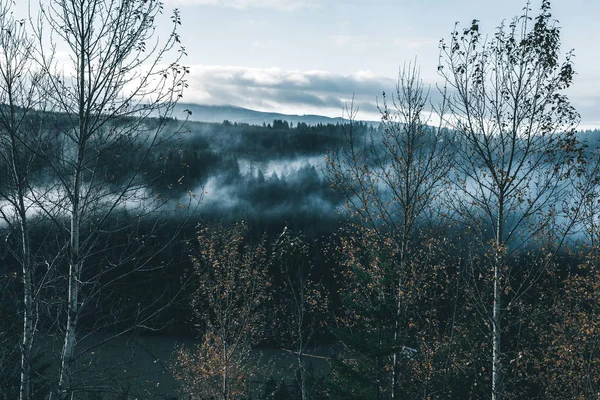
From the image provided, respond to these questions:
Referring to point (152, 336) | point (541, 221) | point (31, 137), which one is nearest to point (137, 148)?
point (31, 137)

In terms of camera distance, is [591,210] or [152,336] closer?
[591,210]

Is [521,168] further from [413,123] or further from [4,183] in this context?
[4,183]

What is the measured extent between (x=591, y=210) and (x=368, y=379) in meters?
9.29

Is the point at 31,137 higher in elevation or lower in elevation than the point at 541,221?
higher

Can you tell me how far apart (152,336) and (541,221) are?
53.6m

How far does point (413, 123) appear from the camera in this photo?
12461 millimetres

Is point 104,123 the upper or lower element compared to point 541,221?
upper

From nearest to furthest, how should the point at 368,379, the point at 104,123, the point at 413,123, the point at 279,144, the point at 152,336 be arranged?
the point at 104,123, the point at 413,123, the point at 368,379, the point at 152,336, the point at 279,144

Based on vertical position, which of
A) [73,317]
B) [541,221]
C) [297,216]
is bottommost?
[297,216]

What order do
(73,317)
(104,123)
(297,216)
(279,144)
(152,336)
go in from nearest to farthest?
(73,317), (104,123), (152,336), (297,216), (279,144)

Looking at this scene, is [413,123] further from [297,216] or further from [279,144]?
[279,144]

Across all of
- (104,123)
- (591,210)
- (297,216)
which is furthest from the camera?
(297,216)

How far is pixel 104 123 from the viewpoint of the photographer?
7.33 meters

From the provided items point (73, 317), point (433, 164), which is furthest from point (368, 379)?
point (73, 317)
